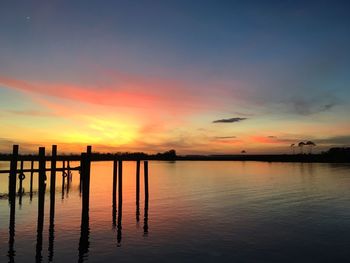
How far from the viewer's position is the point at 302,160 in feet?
529

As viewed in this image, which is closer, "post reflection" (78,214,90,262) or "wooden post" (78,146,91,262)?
"post reflection" (78,214,90,262)

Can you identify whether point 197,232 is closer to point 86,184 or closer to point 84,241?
point 84,241

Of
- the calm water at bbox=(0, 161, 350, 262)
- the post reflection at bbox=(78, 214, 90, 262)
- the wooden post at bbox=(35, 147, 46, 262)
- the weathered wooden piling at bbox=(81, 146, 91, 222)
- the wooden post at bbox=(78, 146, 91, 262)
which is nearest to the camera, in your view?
the post reflection at bbox=(78, 214, 90, 262)

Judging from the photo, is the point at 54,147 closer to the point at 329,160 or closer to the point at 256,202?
the point at 256,202

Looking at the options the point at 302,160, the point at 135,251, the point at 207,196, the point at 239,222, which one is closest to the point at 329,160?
the point at 302,160

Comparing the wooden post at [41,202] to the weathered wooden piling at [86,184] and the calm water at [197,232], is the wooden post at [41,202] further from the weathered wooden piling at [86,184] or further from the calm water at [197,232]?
the weathered wooden piling at [86,184]

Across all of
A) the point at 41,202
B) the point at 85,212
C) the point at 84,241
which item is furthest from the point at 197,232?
the point at 41,202

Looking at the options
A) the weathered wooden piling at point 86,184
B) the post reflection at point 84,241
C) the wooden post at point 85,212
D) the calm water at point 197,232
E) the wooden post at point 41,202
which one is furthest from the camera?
the weathered wooden piling at point 86,184

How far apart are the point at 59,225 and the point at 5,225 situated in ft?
11.5

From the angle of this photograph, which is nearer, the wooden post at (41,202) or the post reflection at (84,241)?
the post reflection at (84,241)

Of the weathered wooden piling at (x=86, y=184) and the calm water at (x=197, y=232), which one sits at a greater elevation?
the weathered wooden piling at (x=86, y=184)

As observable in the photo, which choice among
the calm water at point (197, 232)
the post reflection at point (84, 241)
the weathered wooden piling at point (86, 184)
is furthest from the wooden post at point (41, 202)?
the weathered wooden piling at point (86, 184)

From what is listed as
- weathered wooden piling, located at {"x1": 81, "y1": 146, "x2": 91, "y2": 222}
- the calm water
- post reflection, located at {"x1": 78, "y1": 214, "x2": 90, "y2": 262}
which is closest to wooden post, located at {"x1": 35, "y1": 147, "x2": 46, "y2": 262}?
the calm water

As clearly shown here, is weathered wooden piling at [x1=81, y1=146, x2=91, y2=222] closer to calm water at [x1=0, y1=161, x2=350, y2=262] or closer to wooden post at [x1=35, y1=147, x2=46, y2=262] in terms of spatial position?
Answer: calm water at [x1=0, y1=161, x2=350, y2=262]
